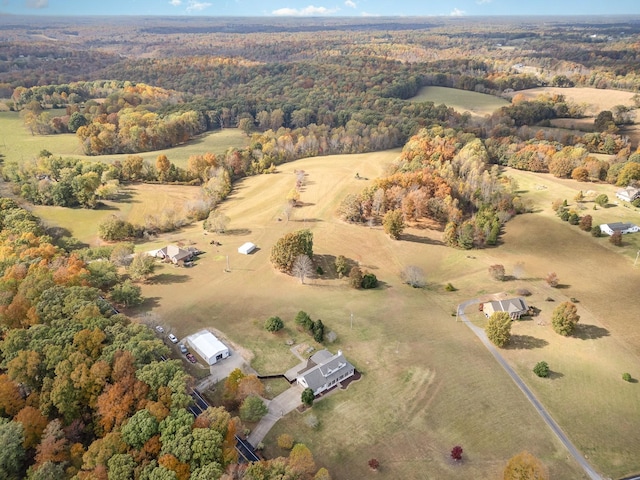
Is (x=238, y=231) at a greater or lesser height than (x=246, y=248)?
lesser

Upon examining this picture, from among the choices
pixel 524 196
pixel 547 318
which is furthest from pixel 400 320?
pixel 524 196

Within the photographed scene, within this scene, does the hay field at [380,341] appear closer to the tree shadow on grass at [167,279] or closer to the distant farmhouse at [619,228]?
the tree shadow on grass at [167,279]

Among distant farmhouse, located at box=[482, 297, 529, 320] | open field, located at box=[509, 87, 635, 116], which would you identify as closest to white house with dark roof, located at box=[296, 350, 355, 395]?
distant farmhouse, located at box=[482, 297, 529, 320]

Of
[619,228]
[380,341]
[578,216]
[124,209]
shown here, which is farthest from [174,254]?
[619,228]

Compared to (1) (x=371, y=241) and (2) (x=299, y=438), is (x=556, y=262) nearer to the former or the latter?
(1) (x=371, y=241)

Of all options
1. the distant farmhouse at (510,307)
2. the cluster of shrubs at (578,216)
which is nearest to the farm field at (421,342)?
the cluster of shrubs at (578,216)

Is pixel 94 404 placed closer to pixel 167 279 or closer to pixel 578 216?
pixel 167 279
